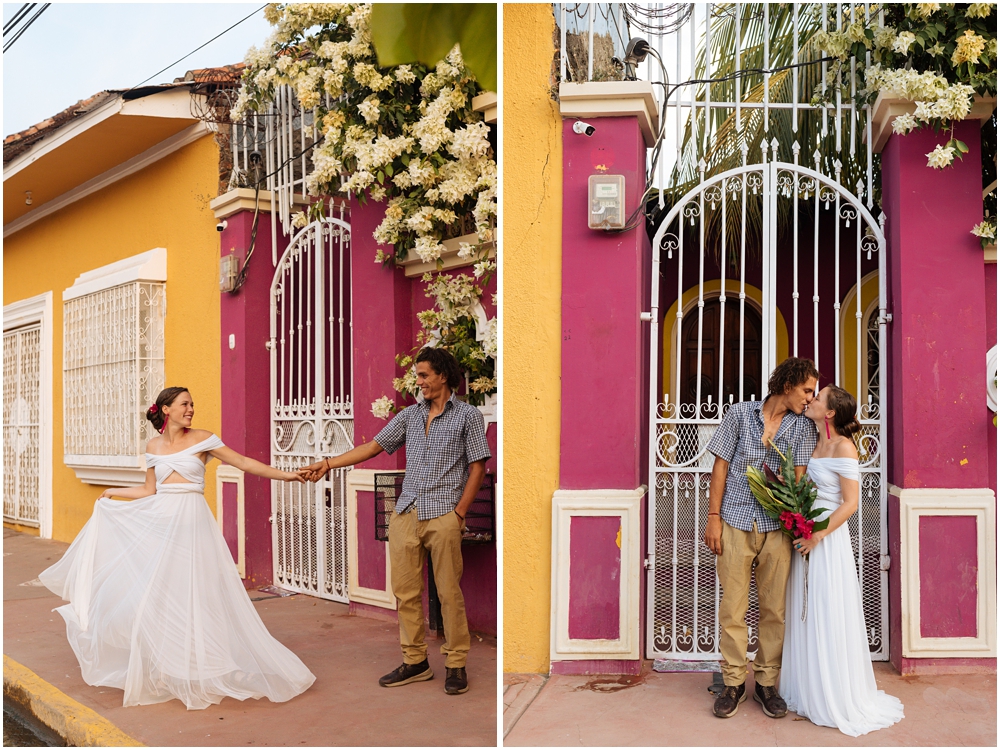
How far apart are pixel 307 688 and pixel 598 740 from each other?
1561 millimetres

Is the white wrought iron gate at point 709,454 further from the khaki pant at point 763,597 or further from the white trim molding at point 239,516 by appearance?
the white trim molding at point 239,516

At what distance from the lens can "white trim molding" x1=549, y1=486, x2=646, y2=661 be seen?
193 inches

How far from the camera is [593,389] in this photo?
4.97 m

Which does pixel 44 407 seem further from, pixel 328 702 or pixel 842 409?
pixel 842 409

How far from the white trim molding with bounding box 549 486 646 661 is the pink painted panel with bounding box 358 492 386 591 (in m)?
1.54

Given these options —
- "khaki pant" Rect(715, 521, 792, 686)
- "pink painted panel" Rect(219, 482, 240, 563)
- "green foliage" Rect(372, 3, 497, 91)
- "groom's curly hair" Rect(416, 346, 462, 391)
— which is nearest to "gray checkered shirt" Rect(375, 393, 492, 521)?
"groom's curly hair" Rect(416, 346, 462, 391)

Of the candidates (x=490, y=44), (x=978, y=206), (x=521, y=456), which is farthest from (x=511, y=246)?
(x=490, y=44)

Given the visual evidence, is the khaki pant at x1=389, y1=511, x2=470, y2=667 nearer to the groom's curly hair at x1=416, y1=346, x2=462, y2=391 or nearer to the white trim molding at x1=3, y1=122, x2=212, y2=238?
the groom's curly hair at x1=416, y1=346, x2=462, y2=391

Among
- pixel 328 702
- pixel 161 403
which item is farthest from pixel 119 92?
pixel 328 702

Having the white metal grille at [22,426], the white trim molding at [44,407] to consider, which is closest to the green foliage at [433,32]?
the white trim molding at [44,407]

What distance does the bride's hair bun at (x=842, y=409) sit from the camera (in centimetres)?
426

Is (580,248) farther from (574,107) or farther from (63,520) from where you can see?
(63,520)

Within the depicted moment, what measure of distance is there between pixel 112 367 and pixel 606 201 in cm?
582

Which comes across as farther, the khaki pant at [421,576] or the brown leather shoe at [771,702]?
the khaki pant at [421,576]
